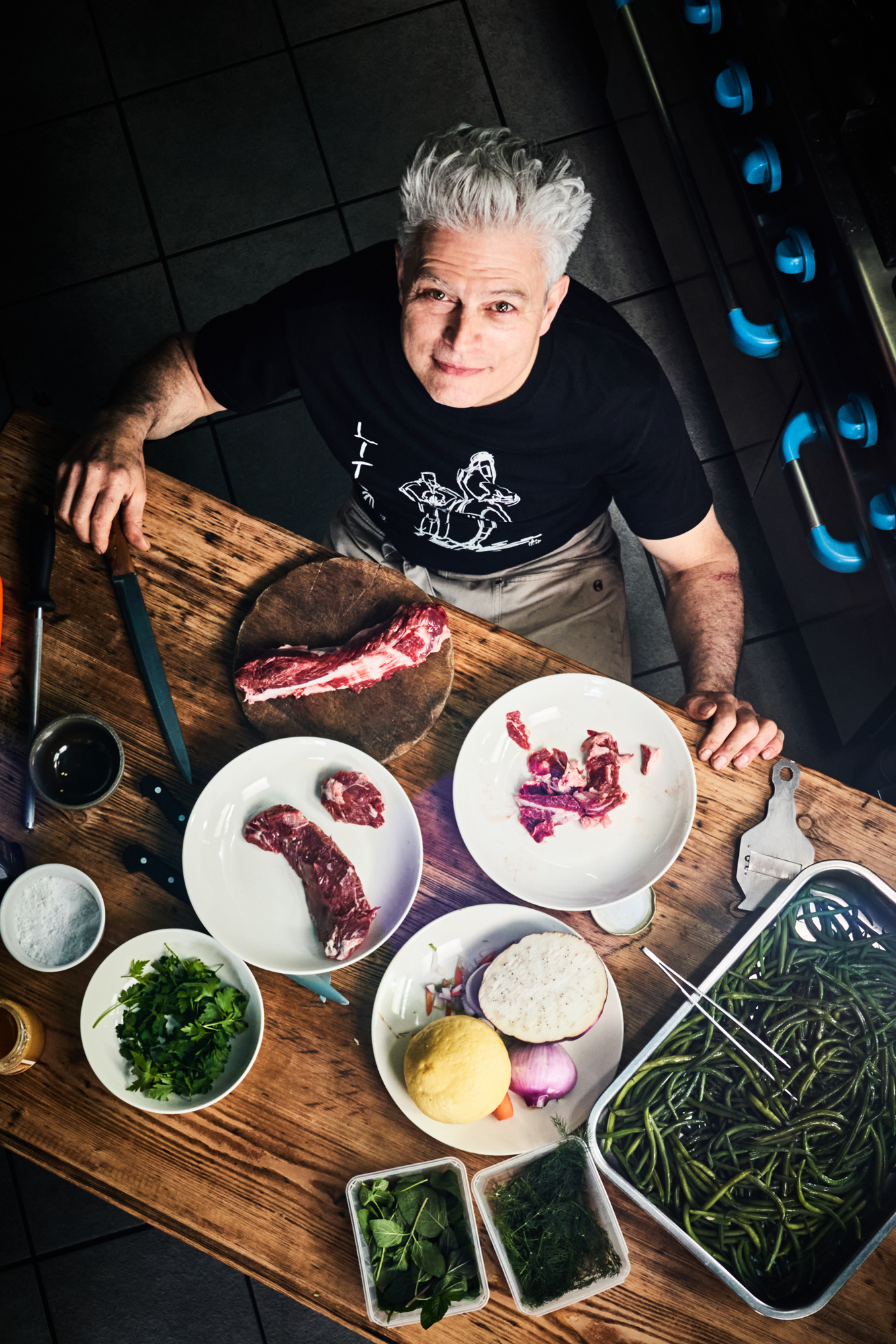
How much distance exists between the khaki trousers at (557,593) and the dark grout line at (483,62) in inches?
69.3

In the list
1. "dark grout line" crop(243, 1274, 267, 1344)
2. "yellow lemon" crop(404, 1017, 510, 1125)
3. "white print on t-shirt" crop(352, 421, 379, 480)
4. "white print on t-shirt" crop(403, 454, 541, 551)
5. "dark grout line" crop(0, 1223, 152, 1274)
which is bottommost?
"dark grout line" crop(243, 1274, 267, 1344)

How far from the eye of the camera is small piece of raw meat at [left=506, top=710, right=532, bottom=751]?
1.56 meters

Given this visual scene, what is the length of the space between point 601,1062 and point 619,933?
0.68 ft

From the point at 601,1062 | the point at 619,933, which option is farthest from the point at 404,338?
the point at 601,1062

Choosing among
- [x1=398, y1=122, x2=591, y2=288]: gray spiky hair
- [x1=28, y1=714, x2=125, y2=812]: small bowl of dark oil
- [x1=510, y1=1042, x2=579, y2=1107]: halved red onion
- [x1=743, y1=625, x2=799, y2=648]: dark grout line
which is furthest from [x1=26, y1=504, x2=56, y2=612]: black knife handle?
[x1=743, y1=625, x2=799, y2=648]: dark grout line

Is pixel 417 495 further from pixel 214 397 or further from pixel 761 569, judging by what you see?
pixel 761 569

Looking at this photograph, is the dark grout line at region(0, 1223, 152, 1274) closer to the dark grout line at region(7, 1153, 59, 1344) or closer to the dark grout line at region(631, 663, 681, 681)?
the dark grout line at region(7, 1153, 59, 1344)

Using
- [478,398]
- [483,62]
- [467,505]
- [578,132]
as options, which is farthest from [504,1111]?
[483,62]

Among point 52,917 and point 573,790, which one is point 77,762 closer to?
point 52,917

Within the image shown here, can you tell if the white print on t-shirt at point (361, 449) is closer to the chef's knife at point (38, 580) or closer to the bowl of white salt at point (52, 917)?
the chef's knife at point (38, 580)

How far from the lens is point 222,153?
2.91 metres

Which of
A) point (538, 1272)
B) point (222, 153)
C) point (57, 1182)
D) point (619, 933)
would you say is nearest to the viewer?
point (538, 1272)

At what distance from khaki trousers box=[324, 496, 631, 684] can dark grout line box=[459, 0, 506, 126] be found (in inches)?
69.3

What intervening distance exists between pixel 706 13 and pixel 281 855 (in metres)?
2.10
